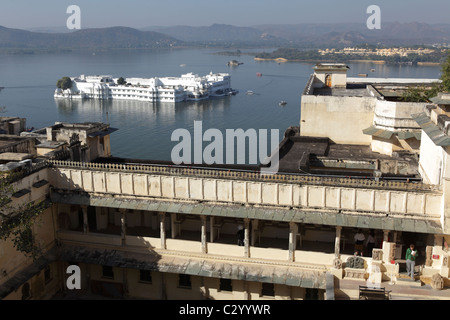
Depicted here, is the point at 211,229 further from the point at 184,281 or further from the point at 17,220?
the point at 17,220

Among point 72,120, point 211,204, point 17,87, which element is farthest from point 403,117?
point 17,87

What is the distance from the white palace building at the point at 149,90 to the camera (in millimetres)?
119875

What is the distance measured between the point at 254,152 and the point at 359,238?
46083mm

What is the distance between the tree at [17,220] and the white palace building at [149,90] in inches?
4049

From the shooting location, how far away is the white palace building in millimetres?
119875

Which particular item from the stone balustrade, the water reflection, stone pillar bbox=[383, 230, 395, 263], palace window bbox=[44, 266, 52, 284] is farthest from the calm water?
stone pillar bbox=[383, 230, 395, 263]

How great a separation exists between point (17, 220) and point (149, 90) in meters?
105

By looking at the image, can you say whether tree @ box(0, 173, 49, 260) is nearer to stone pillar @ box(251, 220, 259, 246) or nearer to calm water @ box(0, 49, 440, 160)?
stone pillar @ box(251, 220, 259, 246)

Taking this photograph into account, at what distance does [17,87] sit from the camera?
151625 millimetres

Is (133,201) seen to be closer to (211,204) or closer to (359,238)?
(211,204)

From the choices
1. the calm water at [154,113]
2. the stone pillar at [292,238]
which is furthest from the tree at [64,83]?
the stone pillar at [292,238]

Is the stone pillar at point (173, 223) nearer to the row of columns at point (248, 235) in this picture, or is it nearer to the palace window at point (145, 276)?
the row of columns at point (248, 235)
